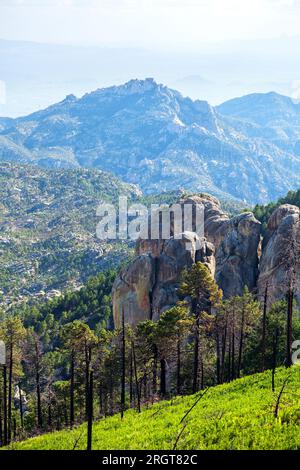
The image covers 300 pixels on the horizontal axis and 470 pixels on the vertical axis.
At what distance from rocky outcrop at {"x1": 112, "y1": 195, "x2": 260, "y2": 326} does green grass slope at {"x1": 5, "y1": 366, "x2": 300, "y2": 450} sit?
60.8 m

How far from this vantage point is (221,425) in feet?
90.1

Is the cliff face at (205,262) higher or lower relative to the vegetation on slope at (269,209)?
lower

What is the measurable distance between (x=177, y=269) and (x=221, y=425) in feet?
259

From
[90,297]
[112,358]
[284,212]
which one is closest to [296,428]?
[112,358]

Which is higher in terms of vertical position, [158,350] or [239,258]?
[239,258]

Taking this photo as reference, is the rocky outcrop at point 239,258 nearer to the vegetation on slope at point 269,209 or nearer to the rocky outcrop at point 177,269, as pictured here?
the rocky outcrop at point 177,269

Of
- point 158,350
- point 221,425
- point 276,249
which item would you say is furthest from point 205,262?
point 221,425

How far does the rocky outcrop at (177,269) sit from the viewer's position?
346ft

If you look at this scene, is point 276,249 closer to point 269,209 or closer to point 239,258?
point 239,258

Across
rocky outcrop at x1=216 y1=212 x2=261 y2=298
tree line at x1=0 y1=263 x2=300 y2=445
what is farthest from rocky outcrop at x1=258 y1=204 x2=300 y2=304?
tree line at x1=0 y1=263 x2=300 y2=445

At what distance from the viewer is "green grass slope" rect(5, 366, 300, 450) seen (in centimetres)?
2378

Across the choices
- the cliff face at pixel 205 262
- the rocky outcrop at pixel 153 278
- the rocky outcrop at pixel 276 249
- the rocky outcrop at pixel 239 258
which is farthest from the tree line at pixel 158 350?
the rocky outcrop at pixel 239 258

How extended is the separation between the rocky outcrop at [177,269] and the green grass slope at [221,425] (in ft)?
200

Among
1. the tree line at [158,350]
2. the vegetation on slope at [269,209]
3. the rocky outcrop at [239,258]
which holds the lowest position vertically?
the tree line at [158,350]
